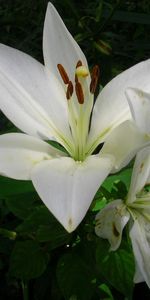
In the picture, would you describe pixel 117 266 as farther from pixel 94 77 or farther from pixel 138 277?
pixel 94 77

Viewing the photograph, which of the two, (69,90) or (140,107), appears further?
→ (69,90)

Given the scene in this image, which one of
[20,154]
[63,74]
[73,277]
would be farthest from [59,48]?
[73,277]

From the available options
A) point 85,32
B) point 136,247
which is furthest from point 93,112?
point 85,32

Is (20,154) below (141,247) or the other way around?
the other way around

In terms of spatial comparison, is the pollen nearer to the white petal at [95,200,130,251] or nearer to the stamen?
the stamen

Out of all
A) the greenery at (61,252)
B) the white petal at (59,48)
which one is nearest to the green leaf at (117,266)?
the greenery at (61,252)

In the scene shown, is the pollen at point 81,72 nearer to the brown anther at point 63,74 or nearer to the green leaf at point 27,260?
the brown anther at point 63,74

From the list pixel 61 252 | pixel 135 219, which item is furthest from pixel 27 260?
pixel 135 219
